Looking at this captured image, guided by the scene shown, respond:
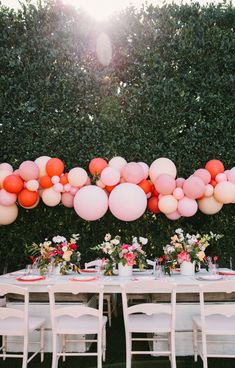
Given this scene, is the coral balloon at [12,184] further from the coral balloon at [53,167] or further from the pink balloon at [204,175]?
the pink balloon at [204,175]

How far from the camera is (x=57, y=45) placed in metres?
7.92

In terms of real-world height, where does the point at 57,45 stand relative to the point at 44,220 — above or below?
above

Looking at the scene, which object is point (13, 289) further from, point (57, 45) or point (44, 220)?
point (57, 45)

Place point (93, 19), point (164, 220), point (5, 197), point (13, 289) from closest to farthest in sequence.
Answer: point (13, 289)
point (5, 197)
point (164, 220)
point (93, 19)

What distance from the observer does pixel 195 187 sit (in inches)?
243

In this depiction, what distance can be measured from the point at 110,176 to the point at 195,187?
1265 mm

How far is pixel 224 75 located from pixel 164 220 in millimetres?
2858

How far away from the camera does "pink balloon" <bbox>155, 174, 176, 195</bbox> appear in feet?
20.4

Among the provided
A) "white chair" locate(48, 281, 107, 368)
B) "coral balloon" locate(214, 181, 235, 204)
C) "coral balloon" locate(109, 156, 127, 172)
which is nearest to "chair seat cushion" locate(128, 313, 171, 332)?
"white chair" locate(48, 281, 107, 368)

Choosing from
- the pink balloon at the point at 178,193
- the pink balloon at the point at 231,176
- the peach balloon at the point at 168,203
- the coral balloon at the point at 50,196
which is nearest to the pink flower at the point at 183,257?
the peach balloon at the point at 168,203

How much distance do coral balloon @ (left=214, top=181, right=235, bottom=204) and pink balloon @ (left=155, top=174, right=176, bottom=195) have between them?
0.69m

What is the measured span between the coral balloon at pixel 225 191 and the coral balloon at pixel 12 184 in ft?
9.80

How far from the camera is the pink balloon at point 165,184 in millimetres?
6230

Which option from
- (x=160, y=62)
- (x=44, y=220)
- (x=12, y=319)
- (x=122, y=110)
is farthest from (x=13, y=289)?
(x=160, y=62)
